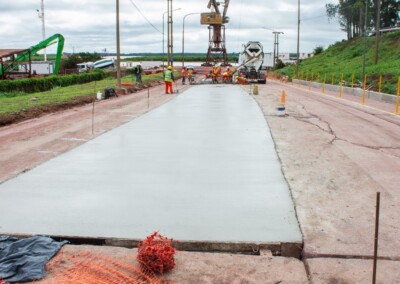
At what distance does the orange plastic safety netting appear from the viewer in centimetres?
477

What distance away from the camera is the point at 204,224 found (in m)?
6.34

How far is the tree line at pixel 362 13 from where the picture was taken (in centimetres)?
7962

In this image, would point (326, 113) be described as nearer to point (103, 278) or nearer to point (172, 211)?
point (172, 211)

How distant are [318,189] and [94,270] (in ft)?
14.7

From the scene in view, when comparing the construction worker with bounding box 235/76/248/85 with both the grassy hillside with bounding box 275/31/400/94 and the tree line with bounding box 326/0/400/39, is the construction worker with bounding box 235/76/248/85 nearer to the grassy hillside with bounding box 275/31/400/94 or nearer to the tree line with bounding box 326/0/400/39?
the grassy hillside with bounding box 275/31/400/94

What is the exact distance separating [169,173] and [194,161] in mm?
1157

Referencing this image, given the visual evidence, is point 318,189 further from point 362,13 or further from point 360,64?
point 362,13

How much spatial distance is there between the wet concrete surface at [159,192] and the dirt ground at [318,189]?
0.42 m

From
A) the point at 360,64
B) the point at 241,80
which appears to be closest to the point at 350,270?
the point at 241,80

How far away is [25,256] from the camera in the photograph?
17.1ft

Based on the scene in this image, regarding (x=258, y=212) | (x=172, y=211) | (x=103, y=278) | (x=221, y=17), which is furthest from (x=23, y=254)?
(x=221, y=17)

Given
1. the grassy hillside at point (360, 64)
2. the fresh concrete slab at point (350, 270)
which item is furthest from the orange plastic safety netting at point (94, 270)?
the grassy hillside at point (360, 64)

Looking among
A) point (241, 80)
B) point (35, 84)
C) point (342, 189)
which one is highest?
point (241, 80)

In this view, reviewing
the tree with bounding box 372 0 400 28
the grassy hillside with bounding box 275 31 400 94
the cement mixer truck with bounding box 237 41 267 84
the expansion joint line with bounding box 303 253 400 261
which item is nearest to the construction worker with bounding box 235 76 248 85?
the cement mixer truck with bounding box 237 41 267 84
